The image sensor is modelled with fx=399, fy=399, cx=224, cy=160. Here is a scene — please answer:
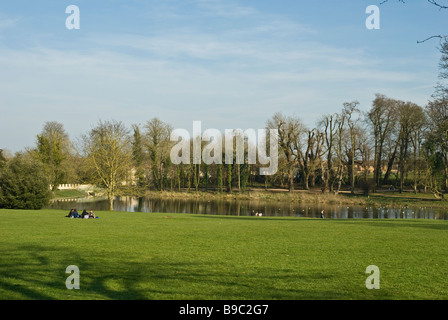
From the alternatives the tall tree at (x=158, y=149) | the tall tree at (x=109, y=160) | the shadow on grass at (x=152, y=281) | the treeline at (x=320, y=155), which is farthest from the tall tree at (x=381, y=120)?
the shadow on grass at (x=152, y=281)

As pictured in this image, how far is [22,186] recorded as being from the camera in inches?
1359

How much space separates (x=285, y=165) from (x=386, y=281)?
56.1 metres

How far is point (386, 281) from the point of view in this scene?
29.1 ft

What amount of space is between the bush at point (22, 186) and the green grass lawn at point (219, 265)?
2032cm

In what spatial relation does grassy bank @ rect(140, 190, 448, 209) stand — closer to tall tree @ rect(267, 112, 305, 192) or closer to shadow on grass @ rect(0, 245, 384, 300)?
tall tree @ rect(267, 112, 305, 192)

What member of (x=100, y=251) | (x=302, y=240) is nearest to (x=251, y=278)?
(x=100, y=251)

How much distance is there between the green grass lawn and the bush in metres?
20.3

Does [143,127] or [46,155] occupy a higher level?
[143,127]

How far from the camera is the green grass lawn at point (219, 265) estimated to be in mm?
8078

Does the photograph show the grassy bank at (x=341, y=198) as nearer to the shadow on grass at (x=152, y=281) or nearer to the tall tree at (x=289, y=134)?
the tall tree at (x=289, y=134)

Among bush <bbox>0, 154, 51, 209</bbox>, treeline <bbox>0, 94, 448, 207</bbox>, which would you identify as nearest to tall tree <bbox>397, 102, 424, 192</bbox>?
treeline <bbox>0, 94, 448, 207</bbox>

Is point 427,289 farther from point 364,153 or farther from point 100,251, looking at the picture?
point 364,153

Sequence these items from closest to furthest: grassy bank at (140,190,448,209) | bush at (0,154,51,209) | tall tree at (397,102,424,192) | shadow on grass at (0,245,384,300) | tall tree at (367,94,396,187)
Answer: shadow on grass at (0,245,384,300) < bush at (0,154,51,209) < grassy bank at (140,190,448,209) < tall tree at (397,102,424,192) < tall tree at (367,94,396,187)

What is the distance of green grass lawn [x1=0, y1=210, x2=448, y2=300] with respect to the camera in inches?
318
